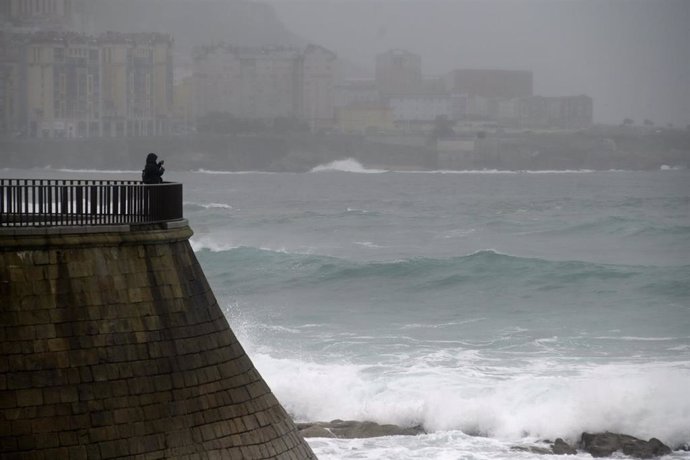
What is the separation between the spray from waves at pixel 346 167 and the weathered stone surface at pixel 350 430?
495 ft

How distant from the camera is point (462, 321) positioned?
106 ft

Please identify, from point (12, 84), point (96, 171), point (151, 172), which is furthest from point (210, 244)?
point (12, 84)

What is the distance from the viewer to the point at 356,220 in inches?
2852

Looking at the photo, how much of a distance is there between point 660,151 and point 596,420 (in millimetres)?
149726

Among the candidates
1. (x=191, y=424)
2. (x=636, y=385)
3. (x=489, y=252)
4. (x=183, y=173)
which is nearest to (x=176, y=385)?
(x=191, y=424)

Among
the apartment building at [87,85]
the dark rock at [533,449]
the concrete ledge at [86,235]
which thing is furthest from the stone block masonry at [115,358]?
the apartment building at [87,85]

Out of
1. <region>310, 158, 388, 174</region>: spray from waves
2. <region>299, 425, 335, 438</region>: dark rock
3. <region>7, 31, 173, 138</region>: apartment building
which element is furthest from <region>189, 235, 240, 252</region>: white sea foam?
<region>310, 158, 388, 174</region>: spray from waves

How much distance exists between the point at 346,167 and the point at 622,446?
156 m

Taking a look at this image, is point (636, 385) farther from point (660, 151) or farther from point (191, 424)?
point (660, 151)

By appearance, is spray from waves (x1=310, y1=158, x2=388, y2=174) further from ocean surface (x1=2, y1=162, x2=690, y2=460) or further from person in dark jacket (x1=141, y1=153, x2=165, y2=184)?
person in dark jacket (x1=141, y1=153, x2=165, y2=184)

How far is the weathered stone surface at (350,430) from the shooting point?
61.4ft

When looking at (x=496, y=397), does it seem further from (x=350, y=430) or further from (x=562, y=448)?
(x=350, y=430)

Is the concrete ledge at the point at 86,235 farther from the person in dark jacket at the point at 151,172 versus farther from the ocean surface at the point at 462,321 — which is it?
the ocean surface at the point at 462,321

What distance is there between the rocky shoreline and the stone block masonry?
9661 millimetres
